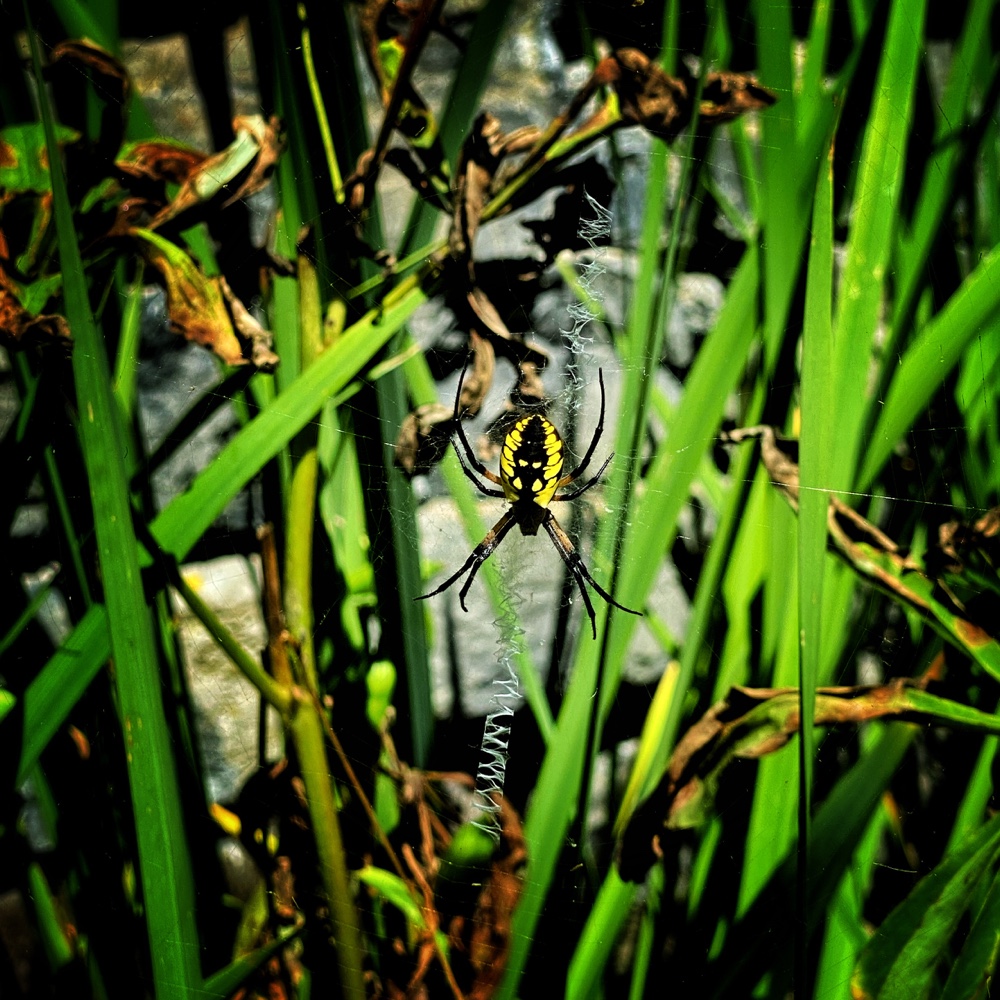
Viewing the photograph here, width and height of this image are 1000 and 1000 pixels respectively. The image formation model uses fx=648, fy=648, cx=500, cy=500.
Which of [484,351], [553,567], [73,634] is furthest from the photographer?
[553,567]

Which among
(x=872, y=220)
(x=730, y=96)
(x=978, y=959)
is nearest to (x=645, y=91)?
(x=730, y=96)

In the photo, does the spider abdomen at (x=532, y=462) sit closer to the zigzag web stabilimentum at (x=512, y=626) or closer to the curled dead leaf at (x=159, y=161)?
the zigzag web stabilimentum at (x=512, y=626)

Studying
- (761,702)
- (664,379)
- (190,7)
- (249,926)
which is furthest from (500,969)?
(190,7)

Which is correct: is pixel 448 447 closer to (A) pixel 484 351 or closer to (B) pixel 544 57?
(A) pixel 484 351

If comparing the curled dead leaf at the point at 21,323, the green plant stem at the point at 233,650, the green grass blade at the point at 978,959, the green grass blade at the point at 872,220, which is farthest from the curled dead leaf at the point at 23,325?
the green grass blade at the point at 978,959

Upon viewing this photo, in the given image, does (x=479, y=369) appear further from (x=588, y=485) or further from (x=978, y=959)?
(x=978, y=959)
